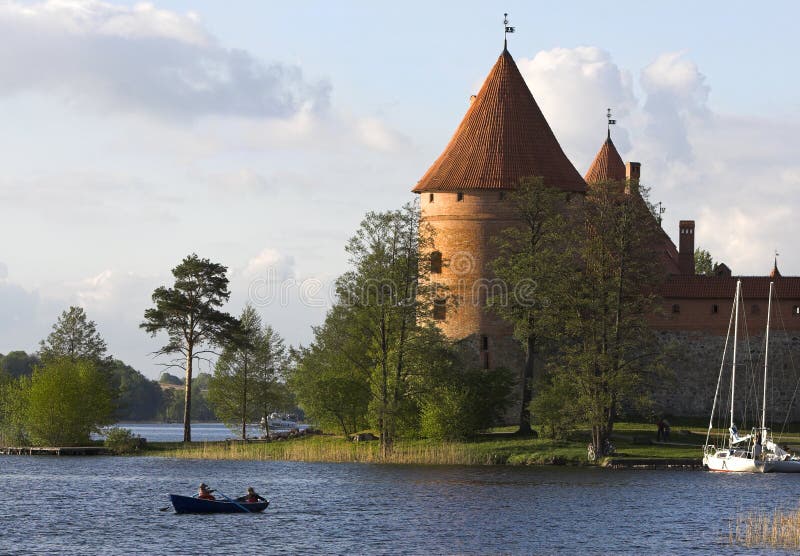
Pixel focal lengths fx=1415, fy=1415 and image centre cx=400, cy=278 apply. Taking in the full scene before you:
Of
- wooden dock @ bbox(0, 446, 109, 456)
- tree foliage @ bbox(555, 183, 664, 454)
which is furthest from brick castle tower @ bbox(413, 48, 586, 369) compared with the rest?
wooden dock @ bbox(0, 446, 109, 456)

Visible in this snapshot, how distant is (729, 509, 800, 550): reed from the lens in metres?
29.6

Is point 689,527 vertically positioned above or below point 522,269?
below

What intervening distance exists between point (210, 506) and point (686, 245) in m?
38.1

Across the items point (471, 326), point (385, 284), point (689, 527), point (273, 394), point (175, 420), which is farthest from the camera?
point (175, 420)

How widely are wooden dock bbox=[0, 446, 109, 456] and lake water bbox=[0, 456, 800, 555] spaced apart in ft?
27.4

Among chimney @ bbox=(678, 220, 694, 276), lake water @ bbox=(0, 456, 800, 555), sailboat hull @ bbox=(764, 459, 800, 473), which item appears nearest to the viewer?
lake water @ bbox=(0, 456, 800, 555)

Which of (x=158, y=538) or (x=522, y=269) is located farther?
(x=522, y=269)

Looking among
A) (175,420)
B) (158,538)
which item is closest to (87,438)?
(158,538)

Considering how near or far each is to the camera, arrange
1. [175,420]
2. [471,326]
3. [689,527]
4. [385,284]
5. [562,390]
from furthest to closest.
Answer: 1. [175,420]
2. [471,326]
3. [385,284]
4. [562,390]
5. [689,527]

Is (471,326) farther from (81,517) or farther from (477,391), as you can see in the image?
(81,517)

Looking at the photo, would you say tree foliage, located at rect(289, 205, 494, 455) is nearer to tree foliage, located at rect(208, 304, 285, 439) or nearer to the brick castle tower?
the brick castle tower

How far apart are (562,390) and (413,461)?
588 centimetres

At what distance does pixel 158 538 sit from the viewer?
31.2m

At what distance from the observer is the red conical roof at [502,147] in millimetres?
58031
